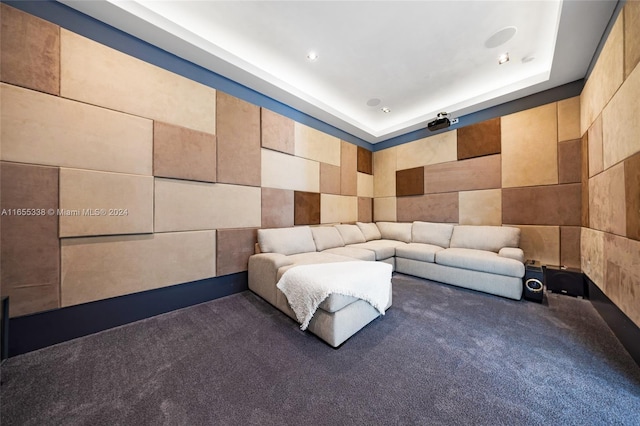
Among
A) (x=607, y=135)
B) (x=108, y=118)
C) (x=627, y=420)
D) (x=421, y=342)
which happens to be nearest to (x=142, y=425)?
(x=421, y=342)

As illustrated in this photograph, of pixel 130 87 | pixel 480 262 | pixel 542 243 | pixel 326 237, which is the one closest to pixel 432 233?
pixel 480 262

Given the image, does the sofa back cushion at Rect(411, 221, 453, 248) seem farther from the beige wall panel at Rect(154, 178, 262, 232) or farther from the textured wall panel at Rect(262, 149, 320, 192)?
the beige wall panel at Rect(154, 178, 262, 232)

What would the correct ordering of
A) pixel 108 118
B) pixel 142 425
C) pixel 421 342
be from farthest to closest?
pixel 108 118, pixel 421 342, pixel 142 425

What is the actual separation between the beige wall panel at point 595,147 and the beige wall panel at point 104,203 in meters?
4.67

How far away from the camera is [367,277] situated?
6.67 feet

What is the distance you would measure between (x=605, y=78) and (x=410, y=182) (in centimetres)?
279

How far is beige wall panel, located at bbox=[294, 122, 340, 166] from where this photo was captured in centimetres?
371

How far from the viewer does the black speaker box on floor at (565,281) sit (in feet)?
8.57

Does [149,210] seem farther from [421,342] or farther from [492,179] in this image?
[492,179]

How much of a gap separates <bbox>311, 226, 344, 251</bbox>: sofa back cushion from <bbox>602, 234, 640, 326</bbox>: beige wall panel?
300 centimetres

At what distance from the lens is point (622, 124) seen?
1738 mm

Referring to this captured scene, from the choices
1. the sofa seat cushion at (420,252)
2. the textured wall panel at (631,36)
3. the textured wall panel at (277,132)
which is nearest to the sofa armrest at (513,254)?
the sofa seat cushion at (420,252)

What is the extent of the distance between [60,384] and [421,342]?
2.58 m

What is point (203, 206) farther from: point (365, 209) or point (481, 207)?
point (481, 207)
